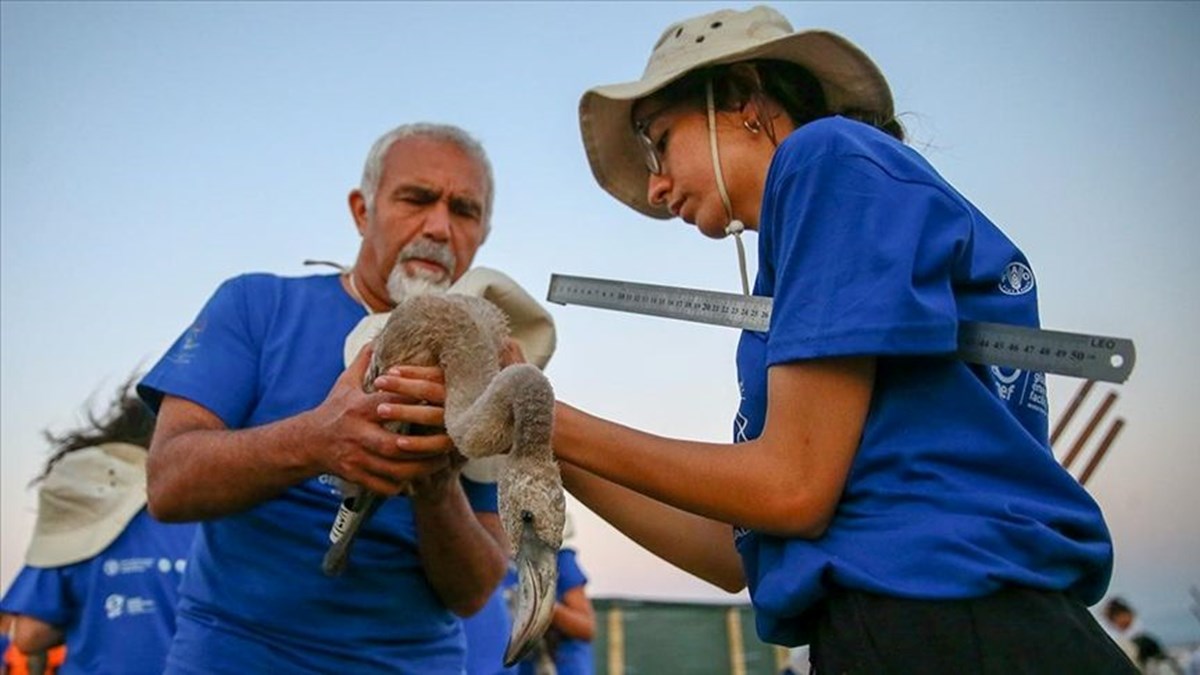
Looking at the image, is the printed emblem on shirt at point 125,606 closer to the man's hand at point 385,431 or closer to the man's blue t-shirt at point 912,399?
the man's hand at point 385,431

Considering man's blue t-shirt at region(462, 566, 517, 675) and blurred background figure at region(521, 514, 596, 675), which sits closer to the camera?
man's blue t-shirt at region(462, 566, 517, 675)

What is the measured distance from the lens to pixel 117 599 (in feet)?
17.9

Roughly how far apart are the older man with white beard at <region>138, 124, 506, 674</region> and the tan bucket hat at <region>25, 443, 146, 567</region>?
109 inches

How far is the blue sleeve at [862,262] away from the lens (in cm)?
187

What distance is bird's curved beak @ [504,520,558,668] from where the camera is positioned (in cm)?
189

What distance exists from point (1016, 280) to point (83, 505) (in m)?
5.40

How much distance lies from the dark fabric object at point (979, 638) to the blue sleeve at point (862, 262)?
17.8 inches

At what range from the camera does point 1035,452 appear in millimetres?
1934

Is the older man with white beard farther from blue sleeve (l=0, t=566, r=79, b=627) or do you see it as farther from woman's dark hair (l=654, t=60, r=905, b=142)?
blue sleeve (l=0, t=566, r=79, b=627)

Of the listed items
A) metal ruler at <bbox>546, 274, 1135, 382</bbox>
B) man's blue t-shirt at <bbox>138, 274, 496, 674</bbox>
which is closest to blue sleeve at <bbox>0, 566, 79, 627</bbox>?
man's blue t-shirt at <bbox>138, 274, 496, 674</bbox>

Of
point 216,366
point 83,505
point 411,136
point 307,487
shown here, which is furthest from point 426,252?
point 83,505

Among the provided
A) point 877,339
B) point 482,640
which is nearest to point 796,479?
point 877,339

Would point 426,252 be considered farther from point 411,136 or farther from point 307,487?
point 307,487

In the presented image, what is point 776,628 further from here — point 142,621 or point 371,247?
point 142,621
